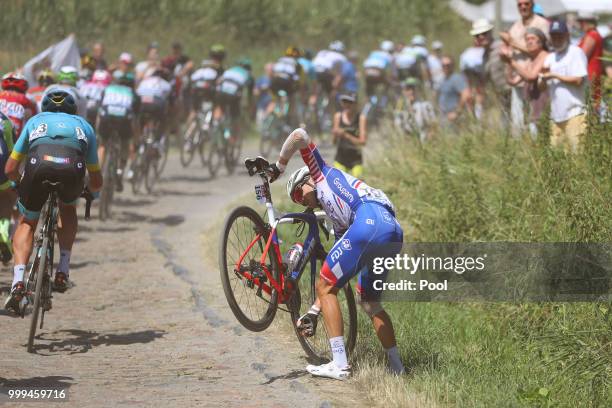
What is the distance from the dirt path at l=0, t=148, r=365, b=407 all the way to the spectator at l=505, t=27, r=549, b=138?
163 inches

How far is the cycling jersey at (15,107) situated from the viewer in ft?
38.5

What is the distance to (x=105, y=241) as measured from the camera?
14672mm

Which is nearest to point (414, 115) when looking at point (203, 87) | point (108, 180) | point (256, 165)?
point (108, 180)

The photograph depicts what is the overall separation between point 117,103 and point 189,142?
17.2 feet

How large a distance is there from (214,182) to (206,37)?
1426cm

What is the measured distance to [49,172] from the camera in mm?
8953

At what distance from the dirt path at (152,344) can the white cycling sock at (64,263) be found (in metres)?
0.58

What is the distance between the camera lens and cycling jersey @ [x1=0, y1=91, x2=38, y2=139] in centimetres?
1175

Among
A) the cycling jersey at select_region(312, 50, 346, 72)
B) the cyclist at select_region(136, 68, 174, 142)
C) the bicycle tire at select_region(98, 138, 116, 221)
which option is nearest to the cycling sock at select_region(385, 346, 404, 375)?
the bicycle tire at select_region(98, 138, 116, 221)

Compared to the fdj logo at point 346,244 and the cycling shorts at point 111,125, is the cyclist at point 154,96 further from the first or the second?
the fdj logo at point 346,244

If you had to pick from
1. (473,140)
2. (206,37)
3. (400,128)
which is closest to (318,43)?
(206,37)

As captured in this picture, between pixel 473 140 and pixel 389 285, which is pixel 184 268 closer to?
pixel 389 285

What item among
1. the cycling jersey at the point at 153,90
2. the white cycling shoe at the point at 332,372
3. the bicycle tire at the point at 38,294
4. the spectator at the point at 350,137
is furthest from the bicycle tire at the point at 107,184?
the white cycling shoe at the point at 332,372

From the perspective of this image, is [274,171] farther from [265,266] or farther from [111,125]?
[111,125]
